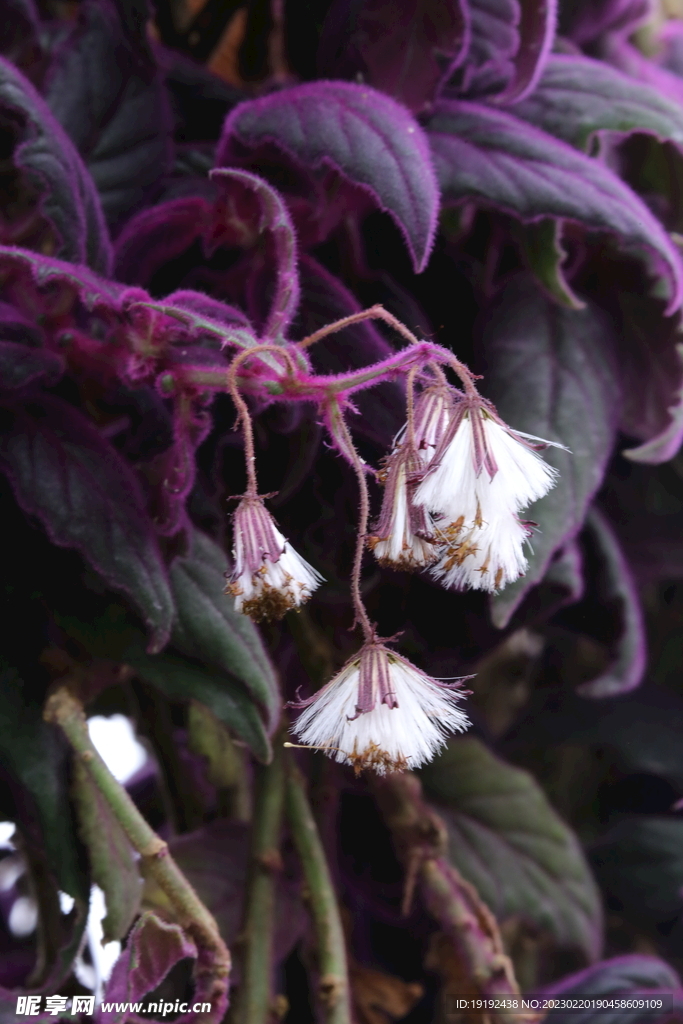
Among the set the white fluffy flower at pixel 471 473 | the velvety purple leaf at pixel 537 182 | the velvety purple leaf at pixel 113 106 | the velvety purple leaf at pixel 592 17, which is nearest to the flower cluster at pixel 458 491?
the white fluffy flower at pixel 471 473

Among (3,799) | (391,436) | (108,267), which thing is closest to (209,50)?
(108,267)

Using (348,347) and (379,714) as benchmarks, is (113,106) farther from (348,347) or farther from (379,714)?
(379,714)

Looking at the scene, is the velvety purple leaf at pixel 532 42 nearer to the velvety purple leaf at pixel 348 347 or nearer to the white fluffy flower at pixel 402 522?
the velvety purple leaf at pixel 348 347

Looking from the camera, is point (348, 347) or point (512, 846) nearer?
point (348, 347)

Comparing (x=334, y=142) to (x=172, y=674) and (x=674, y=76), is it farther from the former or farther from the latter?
(x=674, y=76)

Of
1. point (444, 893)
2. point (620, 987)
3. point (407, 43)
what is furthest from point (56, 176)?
point (620, 987)

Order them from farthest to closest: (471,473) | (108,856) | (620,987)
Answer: (620,987)
(108,856)
(471,473)

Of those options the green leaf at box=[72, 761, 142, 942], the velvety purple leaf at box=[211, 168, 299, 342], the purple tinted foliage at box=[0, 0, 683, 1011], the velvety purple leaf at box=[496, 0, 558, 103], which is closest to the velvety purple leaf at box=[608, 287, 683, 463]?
the purple tinted foliage at box=[0, 0, 683, 1011]
